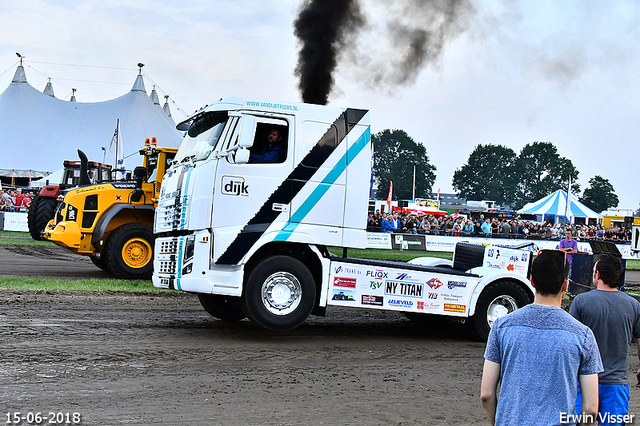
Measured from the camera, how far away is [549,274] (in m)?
2.89

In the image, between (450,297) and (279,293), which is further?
(450,297)

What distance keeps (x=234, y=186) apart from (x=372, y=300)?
2.33 m

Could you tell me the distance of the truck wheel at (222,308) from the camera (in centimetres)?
921

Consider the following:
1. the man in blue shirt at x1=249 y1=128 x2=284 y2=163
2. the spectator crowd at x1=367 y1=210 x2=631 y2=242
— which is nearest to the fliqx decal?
the man in blue shirt at x1=249 y1=128 x2=284 y2=163

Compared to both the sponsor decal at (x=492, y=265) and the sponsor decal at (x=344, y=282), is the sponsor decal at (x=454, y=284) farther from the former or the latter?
the sponsor decal at (x=344, y=282)

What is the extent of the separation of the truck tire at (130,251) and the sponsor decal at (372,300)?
6565 mm

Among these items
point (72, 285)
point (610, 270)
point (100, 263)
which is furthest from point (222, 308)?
point (100, 263)

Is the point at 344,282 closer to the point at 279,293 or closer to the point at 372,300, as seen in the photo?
the point at 372,300

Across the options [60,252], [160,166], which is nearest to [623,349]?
[160,166]

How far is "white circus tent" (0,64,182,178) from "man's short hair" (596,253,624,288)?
128ft

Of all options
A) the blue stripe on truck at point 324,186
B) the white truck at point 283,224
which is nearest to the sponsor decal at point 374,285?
the white truck at point 283,224

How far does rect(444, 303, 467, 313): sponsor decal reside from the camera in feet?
27.6

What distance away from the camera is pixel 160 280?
26.6 ft

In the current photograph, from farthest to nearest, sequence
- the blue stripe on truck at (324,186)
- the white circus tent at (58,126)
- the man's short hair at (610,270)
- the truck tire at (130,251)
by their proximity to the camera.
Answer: the white circus tent at (58,126)
the truck tire at (130,251)
the blue stripe on truck at (324,186)
the man's short hair at (610,270)
